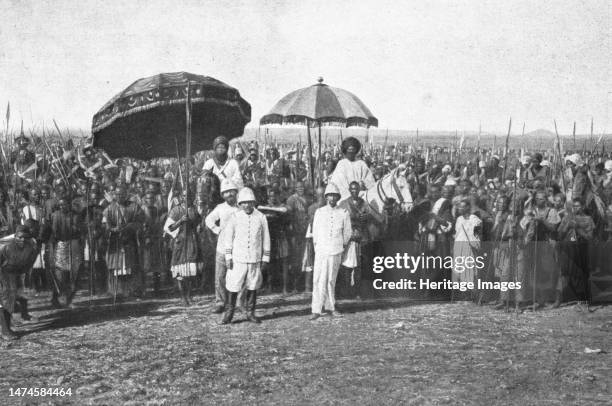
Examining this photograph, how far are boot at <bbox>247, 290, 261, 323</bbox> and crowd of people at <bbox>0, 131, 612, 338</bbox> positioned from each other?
2 centimetres

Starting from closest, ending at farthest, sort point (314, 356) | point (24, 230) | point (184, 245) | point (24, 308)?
point (314, 356)
point (24, 230)
point (24, 308)
point (184, 245)

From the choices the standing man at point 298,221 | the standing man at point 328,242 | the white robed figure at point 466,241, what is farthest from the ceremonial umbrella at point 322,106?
the white robed figure at point 466,241

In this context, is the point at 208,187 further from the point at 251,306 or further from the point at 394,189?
the point at 394,189

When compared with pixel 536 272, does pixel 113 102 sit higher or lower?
higher

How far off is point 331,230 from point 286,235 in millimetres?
1817

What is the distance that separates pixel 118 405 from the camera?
17.7 feet

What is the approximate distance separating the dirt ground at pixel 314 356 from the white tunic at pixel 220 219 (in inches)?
41.3

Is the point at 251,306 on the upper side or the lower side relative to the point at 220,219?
lower

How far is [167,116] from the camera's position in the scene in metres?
11.5

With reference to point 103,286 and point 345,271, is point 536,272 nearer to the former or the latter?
point 345,271

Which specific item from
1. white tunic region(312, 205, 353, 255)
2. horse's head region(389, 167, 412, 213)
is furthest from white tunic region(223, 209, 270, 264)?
horse's head region(389, 167, 412, 213)

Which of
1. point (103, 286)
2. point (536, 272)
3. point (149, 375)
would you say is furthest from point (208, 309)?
point (536, 272)

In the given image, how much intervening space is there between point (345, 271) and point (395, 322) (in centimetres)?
212

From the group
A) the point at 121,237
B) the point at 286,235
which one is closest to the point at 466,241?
the point at 286,235
